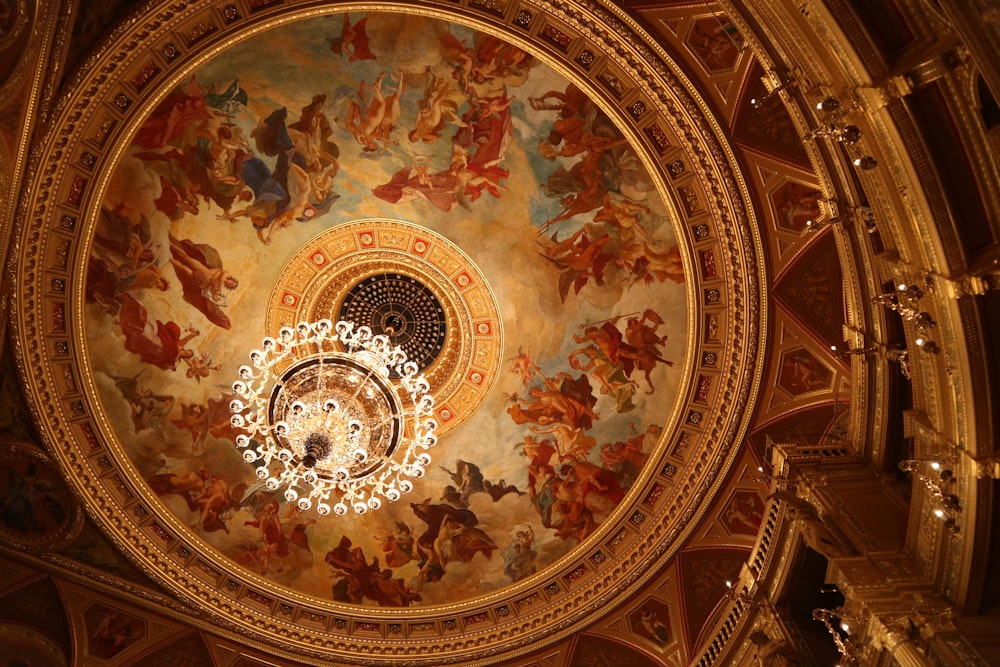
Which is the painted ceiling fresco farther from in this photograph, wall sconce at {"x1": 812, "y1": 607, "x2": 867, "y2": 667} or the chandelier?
wall sconce at {"x1": 812, "y1": 607, "x2": 867, "y2": 667}

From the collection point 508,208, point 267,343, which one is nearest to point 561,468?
point 508,208

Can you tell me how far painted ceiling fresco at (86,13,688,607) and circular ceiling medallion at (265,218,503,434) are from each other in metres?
0.26

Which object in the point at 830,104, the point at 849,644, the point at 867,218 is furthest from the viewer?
the point at 867,218

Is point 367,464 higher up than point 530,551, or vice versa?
point 367,464

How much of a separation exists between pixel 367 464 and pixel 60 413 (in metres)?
5.23

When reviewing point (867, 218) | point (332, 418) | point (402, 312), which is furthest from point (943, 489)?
point (402, 312)

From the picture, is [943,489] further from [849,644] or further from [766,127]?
[766,127]

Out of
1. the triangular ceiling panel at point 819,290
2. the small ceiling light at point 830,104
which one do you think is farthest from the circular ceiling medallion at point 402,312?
the small ceiling light at point 830,104

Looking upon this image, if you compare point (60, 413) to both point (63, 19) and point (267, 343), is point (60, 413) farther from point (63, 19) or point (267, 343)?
point (63, 19)

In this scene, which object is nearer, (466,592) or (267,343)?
(267,343)

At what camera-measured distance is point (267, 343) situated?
1230 cm

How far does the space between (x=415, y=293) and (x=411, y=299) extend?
0.50 ft

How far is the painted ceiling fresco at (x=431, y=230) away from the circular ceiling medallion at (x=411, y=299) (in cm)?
26

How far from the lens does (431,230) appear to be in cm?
1520
